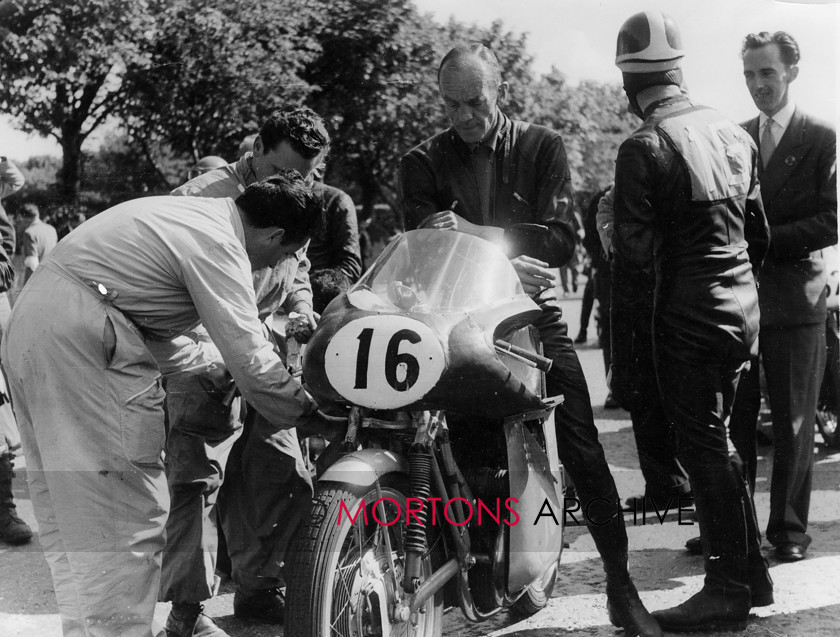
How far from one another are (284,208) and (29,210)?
2.71 m

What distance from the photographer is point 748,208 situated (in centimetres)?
324

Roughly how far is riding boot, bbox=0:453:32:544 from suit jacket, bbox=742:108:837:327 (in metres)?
3.42

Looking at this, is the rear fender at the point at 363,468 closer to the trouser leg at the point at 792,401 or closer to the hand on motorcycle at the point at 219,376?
the hand on motorcycle at the point at 219,376

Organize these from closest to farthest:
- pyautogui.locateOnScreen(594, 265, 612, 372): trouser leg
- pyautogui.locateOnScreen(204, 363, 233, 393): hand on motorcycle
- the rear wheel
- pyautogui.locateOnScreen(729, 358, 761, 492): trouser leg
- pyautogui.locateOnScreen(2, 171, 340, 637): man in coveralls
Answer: pyautogui.locateOnScreen(2, 171, 340, 637): man in coveralls
pyautogui.locateOnScreen(204, 363, 233, 393): hand on motorcycle
pyautogui.locateOnScreen(729, 358, 761, 492): trouser leg
the rear wheel
pyautogui.locateOnScreen(594, 265, 612, 372): trouser leg

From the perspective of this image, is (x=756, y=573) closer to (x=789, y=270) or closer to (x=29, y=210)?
(x=789, y=270)

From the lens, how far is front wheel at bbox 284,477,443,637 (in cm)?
219

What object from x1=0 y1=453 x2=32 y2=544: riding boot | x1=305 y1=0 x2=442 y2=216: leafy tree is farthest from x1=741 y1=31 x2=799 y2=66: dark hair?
x1=0 y1=453 x2=32 y2=544: riding boot

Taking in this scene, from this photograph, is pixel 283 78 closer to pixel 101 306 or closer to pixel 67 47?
pixel 67 47

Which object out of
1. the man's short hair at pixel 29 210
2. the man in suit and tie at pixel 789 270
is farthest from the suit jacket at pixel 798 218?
the man's short hair at pixel 29 210

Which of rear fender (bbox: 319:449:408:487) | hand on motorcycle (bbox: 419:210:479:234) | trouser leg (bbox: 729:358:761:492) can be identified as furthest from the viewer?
trouser leg (bbox: 729:358:761:492)

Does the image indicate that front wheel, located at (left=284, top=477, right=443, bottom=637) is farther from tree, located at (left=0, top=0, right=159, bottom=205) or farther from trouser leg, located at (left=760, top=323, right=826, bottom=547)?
tree, located at (left=0, top=0, right=159, bottom=205)

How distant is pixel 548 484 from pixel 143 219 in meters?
1.42

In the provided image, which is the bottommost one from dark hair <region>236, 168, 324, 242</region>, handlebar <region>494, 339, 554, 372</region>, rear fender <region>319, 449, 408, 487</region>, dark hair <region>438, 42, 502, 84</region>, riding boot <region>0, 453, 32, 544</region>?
riding boot <region>0, 453, 32, 544</region>

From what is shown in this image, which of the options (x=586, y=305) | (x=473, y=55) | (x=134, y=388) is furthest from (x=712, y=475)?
(x=586, y=305)
